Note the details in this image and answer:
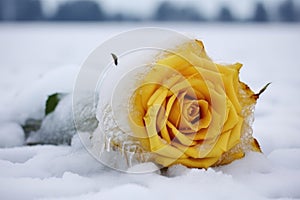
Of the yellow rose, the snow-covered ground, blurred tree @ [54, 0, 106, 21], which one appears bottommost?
blurred tree @ [54, 0, 106, 21]

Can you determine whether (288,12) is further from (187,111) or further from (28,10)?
(187,111)

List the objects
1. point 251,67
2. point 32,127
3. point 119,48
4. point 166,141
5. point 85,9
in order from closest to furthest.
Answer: point 166,141 → point 119,48 → point 32,127 → point 251,67 → point 85,9

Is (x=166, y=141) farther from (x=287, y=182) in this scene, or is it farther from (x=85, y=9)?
(x=85, y=9)

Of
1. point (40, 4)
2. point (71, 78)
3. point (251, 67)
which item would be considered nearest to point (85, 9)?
point (40, 4)

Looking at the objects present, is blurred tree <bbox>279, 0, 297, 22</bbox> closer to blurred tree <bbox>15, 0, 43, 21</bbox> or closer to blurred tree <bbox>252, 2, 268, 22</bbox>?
blurred tree <bbox>252, 2, 268, 22</bbox>

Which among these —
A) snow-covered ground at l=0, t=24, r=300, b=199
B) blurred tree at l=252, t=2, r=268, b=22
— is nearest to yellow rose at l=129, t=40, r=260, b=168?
snow-covered ground at l=0, t=24, r=300, b=199
